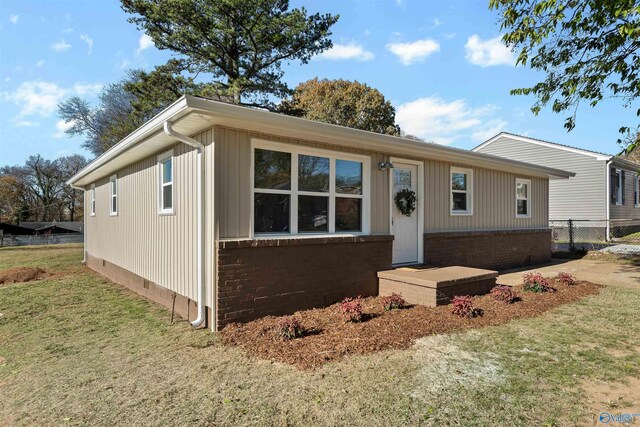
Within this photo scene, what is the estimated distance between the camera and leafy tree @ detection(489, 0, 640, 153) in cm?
600

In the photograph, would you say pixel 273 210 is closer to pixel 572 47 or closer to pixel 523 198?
pixel 572 47

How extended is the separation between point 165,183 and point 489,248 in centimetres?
756

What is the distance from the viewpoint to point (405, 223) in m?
7.33

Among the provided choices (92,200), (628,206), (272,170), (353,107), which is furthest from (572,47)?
(353,107)

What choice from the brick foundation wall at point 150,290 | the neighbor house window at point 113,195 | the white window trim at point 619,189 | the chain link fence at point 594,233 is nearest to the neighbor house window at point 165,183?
the brick foundation wall at point 150,290

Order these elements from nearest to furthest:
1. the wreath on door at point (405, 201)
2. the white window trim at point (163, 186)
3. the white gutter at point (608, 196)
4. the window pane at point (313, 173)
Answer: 1. the window pane at point (313, 173)
2. the white window trim at point (163, 186)
3. the wreath on door at point (405, 201)
4. the white gutter at point (608, 196)

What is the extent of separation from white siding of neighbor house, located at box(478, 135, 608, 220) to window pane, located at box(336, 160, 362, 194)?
1526 cm

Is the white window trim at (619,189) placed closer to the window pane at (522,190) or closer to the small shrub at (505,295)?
the window pane at (522,190)

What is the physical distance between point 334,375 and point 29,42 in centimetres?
1043

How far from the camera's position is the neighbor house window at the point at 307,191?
5242 mm

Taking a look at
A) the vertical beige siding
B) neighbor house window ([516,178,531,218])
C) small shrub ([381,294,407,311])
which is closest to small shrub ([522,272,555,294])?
→ small shrub ([381,294,407,311])

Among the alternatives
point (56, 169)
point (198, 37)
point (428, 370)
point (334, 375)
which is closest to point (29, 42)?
point (198, 37)

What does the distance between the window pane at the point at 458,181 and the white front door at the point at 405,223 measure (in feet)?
4.42

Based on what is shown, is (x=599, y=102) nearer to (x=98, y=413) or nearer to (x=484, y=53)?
(x=484, y=53)
